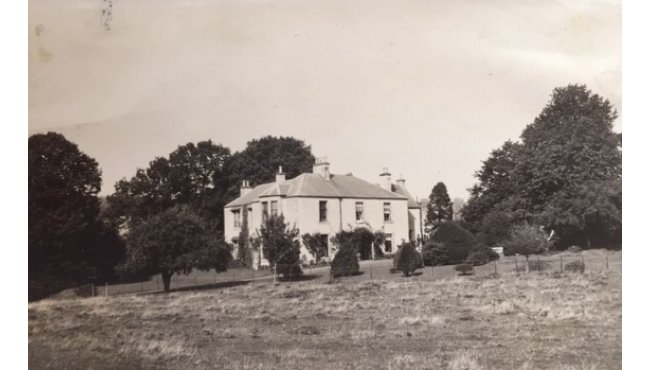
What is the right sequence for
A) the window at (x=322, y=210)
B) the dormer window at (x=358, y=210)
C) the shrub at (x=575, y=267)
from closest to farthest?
the shrub at (x=575, y=267) < the window at (x=322, y=210) < the dormer window at (x=358, y=210)

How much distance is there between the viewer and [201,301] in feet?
28.6

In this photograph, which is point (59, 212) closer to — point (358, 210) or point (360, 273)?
point (360, 273)

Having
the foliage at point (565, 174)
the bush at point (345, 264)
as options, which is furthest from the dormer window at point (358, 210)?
the foliage at point (565, 174)

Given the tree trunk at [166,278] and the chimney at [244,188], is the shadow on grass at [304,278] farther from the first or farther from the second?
the tree trunk at [166,278]

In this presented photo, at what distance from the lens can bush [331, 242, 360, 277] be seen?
41.4ft

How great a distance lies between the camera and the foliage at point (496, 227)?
9587 millimetres

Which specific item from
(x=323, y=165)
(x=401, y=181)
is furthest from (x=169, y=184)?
(x=401, y=181)

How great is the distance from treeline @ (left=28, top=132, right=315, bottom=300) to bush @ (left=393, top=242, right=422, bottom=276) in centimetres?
410

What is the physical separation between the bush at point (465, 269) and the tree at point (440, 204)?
0.97m

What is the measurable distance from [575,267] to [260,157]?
6328mm

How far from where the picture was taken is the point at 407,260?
12.1 m
